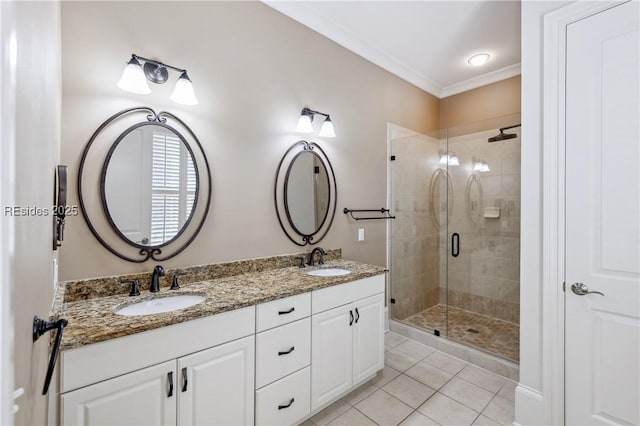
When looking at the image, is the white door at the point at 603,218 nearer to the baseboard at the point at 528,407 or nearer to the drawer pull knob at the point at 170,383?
the baseboard at the point at 528,407

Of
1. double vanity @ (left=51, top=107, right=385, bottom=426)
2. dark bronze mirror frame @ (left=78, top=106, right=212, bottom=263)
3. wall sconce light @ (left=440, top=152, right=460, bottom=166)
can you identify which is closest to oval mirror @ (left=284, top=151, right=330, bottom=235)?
double vanity @ (left=51, top=107, right=385, bottom=426)

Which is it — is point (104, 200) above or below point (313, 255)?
above

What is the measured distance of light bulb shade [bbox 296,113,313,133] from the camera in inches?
89.4

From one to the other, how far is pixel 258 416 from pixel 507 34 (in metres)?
3.47

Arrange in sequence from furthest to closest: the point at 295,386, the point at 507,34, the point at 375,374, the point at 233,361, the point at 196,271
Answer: the point at 507,34 → the point at 375,374 → the point at 196,271 → the point at 295,386 → the point at 233,361

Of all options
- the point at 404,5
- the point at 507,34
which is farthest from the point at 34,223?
the point at 507,34

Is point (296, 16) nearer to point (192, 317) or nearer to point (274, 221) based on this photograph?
point (274, 221)

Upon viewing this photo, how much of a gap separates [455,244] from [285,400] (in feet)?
7.74

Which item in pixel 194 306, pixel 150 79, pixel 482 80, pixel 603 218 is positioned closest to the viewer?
pixel 194 306

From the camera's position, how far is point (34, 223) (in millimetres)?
656

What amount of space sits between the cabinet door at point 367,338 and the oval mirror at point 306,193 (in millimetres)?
741

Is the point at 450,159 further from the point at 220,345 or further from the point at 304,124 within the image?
the point at 220,345

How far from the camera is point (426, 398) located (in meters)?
2.01

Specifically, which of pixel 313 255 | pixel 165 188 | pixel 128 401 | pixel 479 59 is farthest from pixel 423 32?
pixel 128 401
